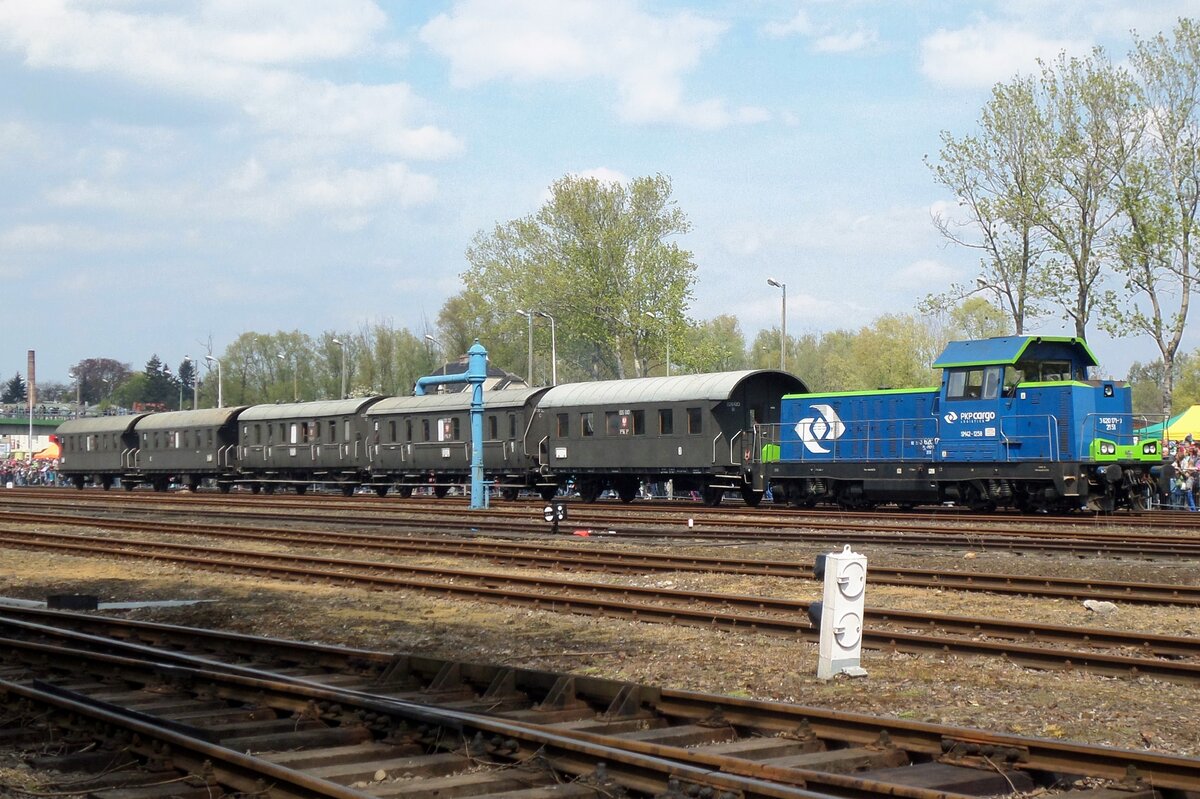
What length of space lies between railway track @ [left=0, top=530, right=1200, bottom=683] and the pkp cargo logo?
14.6 metres

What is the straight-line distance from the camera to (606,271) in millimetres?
70250

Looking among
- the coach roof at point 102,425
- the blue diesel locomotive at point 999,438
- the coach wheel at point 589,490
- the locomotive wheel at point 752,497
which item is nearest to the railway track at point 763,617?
the blue diesel locomotive at point 999,438

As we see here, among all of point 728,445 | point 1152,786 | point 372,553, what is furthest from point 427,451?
point 1152,786

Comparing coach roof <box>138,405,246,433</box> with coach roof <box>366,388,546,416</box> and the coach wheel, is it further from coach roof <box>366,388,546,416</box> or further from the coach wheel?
the coach wheel

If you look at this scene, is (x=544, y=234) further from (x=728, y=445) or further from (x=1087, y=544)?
(x=1087, y=544)

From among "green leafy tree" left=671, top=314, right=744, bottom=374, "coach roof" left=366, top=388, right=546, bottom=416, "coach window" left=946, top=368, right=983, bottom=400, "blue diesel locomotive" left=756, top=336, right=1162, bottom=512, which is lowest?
"blue diesel locomotive" left=756, top=336, right=1162, bottom=512

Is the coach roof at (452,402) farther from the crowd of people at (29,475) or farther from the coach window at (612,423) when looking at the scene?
the crowd of people at (29,475)

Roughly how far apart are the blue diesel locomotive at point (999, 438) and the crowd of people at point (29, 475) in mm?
60054

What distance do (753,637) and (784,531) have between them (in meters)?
11.6

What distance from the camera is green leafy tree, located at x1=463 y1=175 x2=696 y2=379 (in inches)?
2731

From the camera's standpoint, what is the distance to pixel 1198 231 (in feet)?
132

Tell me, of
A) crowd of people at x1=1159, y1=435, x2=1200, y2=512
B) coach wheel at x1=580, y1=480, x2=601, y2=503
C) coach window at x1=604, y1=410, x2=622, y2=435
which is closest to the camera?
crowd of people at x1=1159, y1=435, x2=1200, y2=512

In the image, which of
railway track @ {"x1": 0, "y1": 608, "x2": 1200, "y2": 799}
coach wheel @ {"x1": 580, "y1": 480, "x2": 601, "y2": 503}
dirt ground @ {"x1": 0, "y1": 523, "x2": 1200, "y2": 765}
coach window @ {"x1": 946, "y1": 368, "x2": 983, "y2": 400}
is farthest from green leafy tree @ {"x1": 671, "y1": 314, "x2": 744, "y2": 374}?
railway track @ {"x1": 0, "y1": 608, "x2": 1200, "y2": 799}

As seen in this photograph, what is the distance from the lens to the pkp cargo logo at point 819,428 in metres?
29.5
